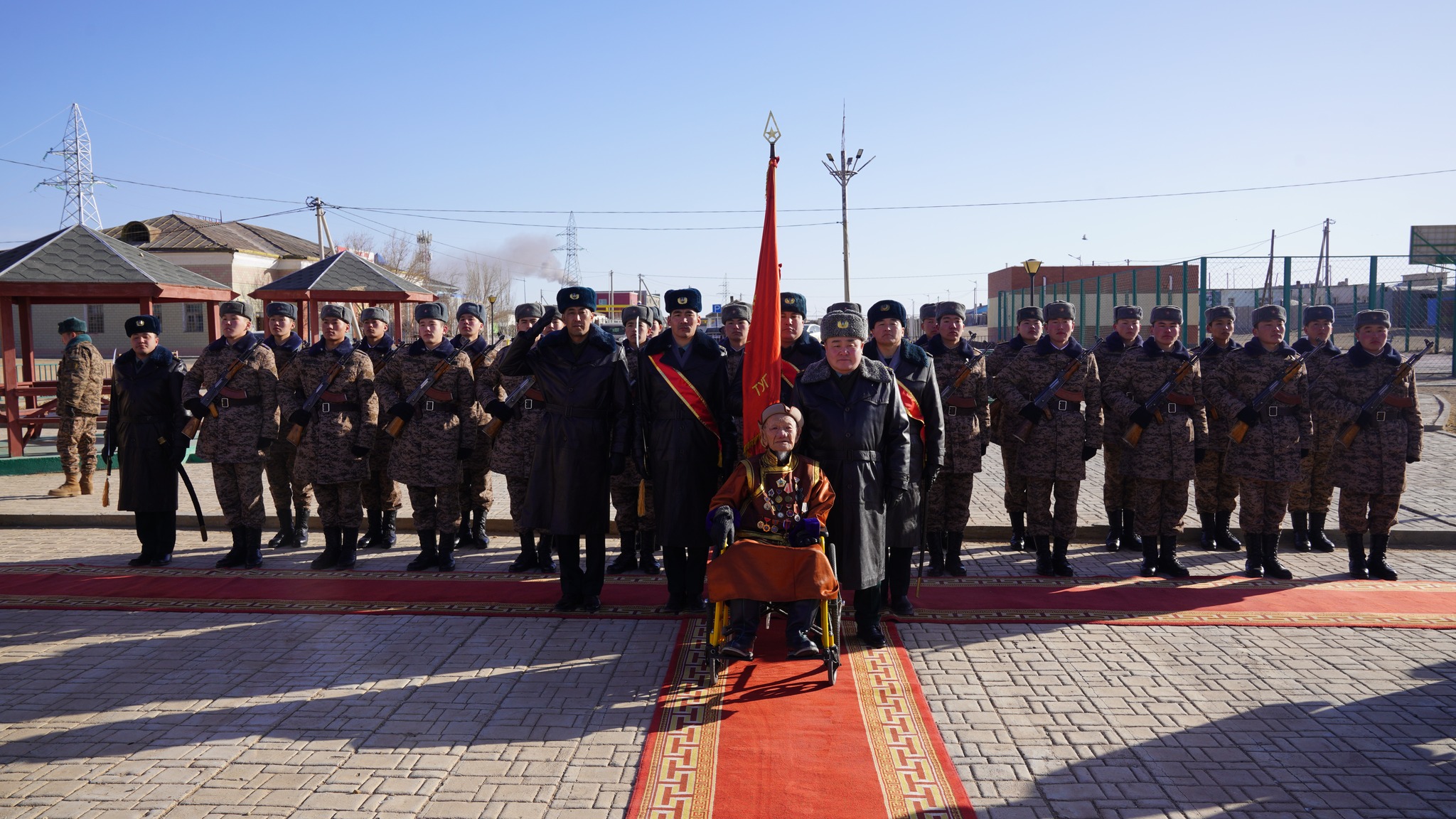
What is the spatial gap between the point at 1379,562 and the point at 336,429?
786 cm

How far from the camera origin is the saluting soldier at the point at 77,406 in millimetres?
9914

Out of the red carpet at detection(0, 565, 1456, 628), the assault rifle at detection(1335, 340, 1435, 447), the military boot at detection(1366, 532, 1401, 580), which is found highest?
the assault rifle at detection(1335, 340, 1435, 447)

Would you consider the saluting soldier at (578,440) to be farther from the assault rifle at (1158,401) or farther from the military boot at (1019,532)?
the assault rifle at (1158,401)

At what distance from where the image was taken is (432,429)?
7.11 metres

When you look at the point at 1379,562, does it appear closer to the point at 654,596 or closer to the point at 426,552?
the point at 654,596

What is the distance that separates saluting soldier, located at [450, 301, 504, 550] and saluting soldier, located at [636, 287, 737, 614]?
73.3 inches

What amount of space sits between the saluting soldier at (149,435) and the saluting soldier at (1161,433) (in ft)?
23.7

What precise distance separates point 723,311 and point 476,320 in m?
2.37

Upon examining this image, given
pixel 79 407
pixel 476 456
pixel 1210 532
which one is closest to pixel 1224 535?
pixel 1210 532

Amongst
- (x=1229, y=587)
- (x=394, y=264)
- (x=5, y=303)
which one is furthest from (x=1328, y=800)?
(x=394, y=264)

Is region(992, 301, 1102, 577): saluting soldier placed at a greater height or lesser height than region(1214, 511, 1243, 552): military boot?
greater

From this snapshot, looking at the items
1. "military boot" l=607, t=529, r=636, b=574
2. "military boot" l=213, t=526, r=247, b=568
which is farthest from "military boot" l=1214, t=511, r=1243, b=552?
"military boot" l=213, t=526, r=247, b=568

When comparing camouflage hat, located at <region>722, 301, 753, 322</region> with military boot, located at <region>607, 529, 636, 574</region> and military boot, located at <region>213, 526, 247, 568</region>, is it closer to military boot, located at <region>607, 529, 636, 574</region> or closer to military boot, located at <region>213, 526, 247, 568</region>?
military boot, located at <region>607, 529, 636, 574</region>

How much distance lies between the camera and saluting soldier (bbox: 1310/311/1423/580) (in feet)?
22.1
